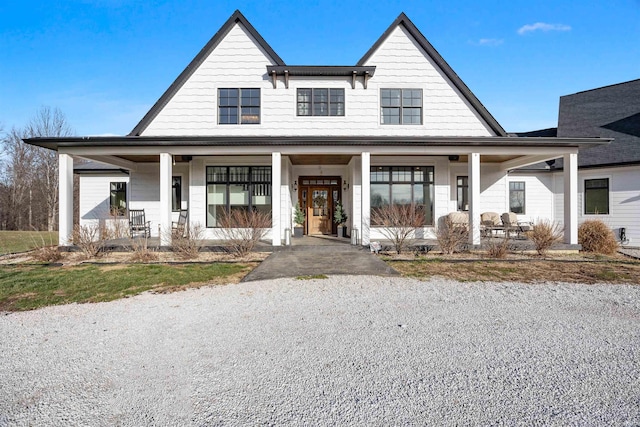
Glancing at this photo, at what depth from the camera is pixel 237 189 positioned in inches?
Answer: 530

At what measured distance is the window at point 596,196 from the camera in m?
14.0

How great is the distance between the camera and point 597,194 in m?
14.3

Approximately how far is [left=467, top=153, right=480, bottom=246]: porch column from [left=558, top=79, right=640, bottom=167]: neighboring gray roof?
7.02 metres

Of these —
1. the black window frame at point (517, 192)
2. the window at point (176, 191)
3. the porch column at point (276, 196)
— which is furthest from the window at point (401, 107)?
the window at point (176, 191)

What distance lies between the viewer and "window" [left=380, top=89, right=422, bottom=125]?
13.2 m

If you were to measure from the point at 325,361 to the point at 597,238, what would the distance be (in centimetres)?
1239

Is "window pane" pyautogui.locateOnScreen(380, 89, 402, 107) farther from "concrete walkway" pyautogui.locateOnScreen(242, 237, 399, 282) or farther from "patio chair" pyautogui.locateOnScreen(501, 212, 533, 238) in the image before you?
"patio chair" pyautogui.locateOnScreen(501, 212, 533, 238)

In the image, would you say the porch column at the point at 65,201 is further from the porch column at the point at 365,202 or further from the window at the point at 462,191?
the window at the point at 462,191

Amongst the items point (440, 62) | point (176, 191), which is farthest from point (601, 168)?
point (176, 191)

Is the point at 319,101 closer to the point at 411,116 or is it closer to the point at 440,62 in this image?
the point at 411,116

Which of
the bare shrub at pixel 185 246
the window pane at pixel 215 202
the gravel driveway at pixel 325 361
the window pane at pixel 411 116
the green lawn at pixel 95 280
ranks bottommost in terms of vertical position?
the gravel driveway at pixel 325 361

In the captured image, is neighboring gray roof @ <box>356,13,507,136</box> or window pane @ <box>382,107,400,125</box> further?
window pane @ <box>382,107,400,125</box>

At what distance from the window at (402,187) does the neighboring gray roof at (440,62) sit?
2.84 m

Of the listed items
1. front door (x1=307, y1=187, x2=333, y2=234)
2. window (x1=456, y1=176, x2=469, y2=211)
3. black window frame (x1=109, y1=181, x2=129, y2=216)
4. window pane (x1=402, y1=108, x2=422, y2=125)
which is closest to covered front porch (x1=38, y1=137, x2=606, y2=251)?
window pane (x1=402, y1=108, x2=422, y2=125)
